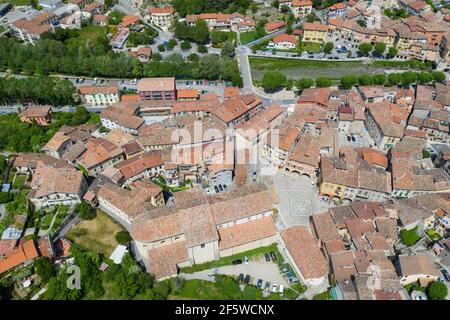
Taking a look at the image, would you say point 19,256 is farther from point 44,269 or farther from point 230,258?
point 230,258

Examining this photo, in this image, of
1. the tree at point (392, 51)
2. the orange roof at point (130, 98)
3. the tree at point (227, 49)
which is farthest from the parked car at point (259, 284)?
the tree at point (392, 51)

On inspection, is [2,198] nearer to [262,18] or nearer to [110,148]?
[110,148]

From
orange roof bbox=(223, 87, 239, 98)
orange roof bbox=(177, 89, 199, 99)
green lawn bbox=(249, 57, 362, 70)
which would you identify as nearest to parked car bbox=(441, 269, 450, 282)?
orange roof bbox=(223, 87, 239, 98)

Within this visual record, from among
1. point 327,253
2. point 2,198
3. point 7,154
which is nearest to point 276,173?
point 327,253

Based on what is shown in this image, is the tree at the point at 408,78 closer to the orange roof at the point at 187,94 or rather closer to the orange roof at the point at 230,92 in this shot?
the orange roof at the point at 230,92

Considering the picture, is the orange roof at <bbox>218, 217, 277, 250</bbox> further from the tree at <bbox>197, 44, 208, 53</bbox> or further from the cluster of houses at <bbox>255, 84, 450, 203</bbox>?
the tree at <bbox>197, 44, 208, 53</bbox>

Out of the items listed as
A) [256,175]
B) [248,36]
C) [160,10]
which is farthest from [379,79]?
[160,10]
